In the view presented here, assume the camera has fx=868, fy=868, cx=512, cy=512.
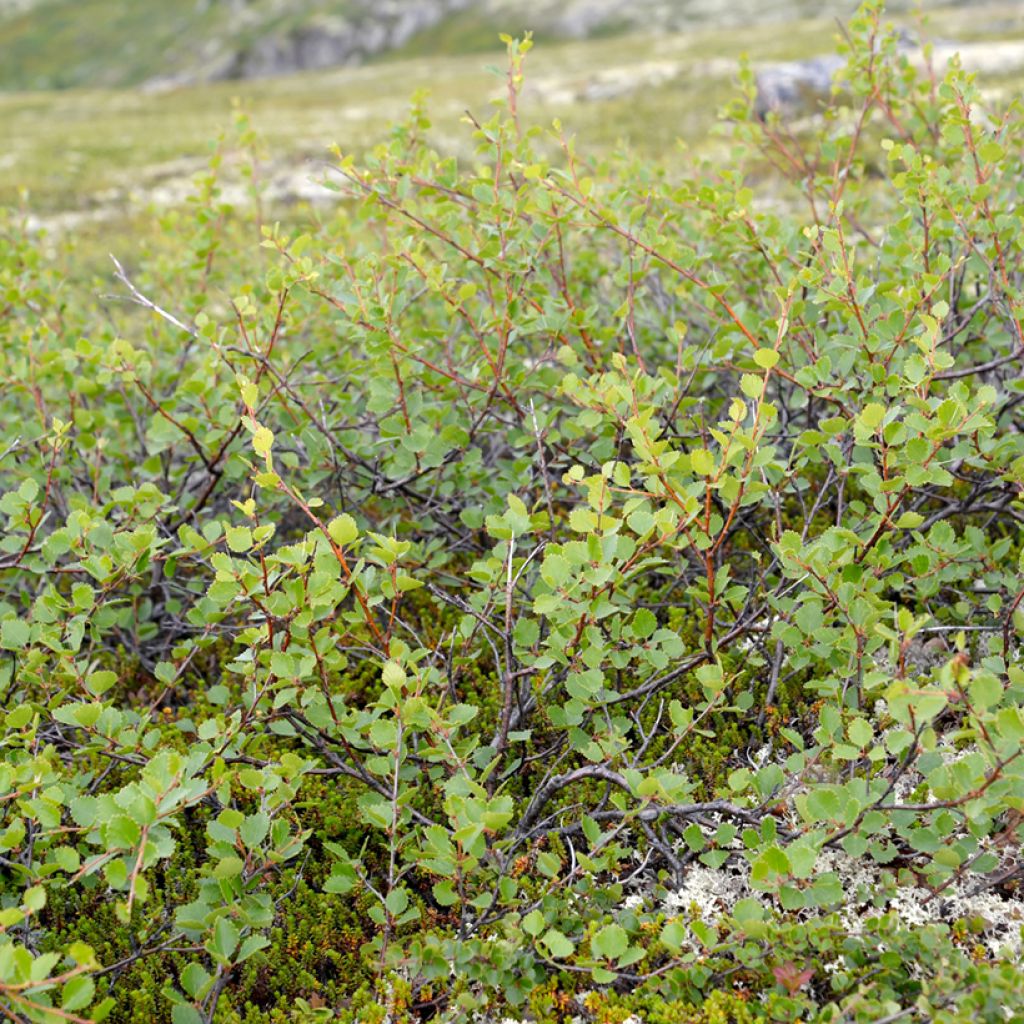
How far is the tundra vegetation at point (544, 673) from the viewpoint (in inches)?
117

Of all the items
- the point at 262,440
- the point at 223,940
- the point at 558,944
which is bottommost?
the point at 558,944

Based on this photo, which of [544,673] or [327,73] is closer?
[544,673]

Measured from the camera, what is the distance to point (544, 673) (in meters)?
4.26

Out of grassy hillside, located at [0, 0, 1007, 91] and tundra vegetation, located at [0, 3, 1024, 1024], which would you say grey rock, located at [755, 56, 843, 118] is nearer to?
tundra vegetation, located at [0, 3, 1024, 1024]

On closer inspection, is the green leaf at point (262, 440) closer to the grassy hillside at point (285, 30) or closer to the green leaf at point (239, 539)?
the green leaf at point (239, 539)

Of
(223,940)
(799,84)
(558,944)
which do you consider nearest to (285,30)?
(799,84)

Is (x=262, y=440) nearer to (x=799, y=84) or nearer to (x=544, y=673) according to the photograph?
(x=544, y=673)

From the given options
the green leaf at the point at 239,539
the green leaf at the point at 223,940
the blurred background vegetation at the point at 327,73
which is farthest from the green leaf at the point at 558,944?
the blurred background vegetation at the point at 327,73

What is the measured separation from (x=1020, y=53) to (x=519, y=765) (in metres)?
39.7

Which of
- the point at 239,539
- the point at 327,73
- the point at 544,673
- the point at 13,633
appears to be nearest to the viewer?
the point at 239,539

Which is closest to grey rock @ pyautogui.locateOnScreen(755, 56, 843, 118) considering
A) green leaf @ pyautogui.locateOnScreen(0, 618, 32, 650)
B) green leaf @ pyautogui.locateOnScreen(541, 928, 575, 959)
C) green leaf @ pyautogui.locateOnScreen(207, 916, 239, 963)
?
green leaf @ pyautogui.locateOnScreen(0, 618, 32, 650)

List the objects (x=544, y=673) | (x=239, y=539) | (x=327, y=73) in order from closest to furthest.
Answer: (x=239, y=539) → (x=544, y=673) → (x=327, y=73)

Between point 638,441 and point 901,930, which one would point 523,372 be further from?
point 901,930

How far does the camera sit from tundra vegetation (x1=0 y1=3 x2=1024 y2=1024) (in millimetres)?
2969
